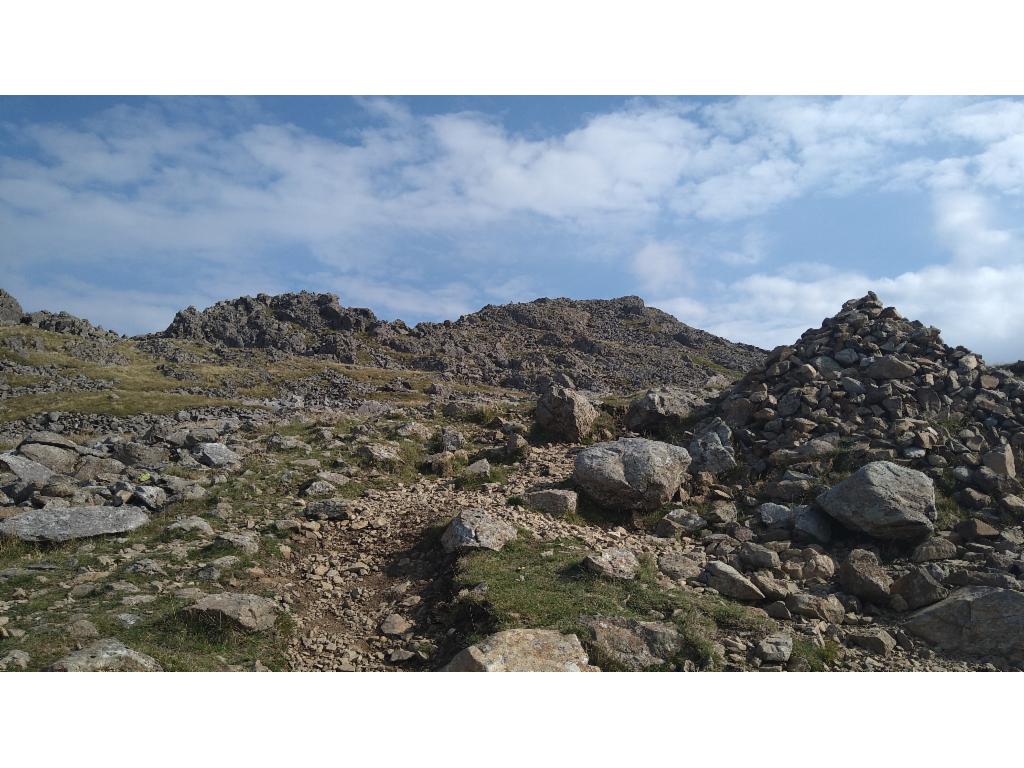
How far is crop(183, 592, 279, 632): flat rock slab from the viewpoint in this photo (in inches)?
341

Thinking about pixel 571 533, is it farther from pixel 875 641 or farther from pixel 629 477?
pixel 875 641

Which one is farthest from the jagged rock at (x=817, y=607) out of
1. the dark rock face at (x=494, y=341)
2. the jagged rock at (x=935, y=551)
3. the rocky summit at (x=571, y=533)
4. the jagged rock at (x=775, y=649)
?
the dark rock face at (x=494, y=341)

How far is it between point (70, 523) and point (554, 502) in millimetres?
10297

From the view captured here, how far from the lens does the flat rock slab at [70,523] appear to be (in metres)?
11.9

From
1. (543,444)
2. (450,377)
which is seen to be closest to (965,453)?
(543,444)

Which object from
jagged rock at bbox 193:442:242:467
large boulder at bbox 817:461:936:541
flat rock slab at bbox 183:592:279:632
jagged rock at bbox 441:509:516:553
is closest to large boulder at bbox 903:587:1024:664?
large boulder at bbox 817:461:936:541

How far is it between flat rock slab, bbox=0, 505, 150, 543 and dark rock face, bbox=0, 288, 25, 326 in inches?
3602

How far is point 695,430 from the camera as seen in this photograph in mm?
18469

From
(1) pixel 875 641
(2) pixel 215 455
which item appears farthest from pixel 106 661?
(2) pixel 215 455

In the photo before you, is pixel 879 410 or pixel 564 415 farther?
pixel 564 415

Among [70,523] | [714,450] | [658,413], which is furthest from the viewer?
[658,413]

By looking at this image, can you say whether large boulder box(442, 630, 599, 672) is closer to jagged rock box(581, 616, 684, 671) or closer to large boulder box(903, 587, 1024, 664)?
jagged rock box(581, 616, 684, 671)

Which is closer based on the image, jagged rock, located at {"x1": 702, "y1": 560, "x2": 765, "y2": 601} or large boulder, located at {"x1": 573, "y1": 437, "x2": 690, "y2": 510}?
jagged rock, located at {"x1": 702, "y1": 560, "x2": 765, "y2": 601}

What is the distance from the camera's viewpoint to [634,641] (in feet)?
26.8
